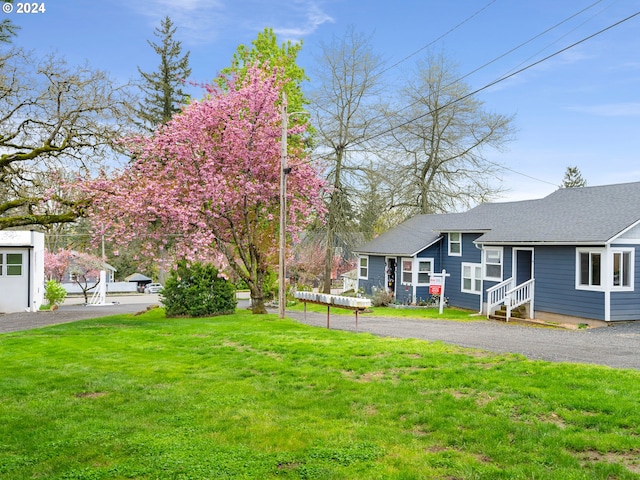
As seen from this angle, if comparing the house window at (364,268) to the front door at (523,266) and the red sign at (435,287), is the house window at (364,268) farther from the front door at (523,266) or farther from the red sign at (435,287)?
the front door at (523,266)

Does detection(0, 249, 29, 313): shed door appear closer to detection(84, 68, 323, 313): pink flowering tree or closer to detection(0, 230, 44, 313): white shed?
detection(0, 230, 44, 313): white shed

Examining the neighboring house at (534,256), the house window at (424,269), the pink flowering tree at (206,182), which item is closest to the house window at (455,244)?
the neighboring house at (534,256)

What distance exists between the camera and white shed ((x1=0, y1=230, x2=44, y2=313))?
3028 cm

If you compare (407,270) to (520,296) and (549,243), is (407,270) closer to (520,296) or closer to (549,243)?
(520,296)

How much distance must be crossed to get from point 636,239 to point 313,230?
20.8 meters

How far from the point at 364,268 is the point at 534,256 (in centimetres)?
1488

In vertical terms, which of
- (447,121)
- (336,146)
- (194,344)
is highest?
(447,121)

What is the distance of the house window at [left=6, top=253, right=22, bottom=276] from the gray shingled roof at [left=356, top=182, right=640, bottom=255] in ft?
65.3

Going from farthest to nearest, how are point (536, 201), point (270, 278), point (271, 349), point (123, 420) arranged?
1. point (270, 278)
2. point (536, 201)
3. point (271, 349)
4. point (123, 420)

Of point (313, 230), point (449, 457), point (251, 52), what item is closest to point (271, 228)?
point (313, 230)

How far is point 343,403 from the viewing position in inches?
297

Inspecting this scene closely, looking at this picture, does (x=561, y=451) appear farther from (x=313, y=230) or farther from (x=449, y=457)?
(x=313, y=230)

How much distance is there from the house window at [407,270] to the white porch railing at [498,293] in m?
7.03

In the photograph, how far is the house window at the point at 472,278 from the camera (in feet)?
93.0
